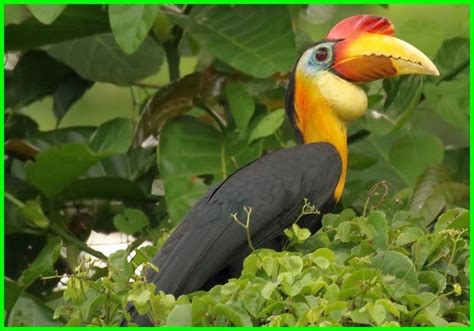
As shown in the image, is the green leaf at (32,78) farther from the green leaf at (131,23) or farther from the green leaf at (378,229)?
the green leaf at (378,229)

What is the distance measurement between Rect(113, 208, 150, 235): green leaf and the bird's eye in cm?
74

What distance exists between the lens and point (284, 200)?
3.88 metres

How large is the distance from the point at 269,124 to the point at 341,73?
36 centimetres

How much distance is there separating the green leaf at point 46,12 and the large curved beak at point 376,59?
2.94 feet

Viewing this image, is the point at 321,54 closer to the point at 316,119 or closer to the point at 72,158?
the point at 316,119

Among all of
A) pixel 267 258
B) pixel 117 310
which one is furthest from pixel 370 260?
pixel 117 310

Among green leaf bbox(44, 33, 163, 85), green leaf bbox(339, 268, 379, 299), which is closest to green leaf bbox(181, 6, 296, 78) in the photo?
green leaf bbox(44, 33, 163, 85)

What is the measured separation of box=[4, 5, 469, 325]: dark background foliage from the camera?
4.51 metres

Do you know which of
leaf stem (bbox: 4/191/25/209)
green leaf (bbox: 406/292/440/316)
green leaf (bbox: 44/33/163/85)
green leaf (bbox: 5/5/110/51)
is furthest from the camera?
green leaf (bbox: 44/33/163/85)

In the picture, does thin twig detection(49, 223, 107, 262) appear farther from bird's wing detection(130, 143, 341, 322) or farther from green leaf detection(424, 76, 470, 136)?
green leaf detection(424, 76, 470, 136)

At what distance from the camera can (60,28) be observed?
16.0ft

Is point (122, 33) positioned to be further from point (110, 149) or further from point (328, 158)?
point (328, 158)

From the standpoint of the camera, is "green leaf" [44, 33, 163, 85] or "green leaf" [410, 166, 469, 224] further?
"green leaf" [44, 33, 163, 85]

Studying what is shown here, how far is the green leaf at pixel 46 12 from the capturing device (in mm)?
4488
